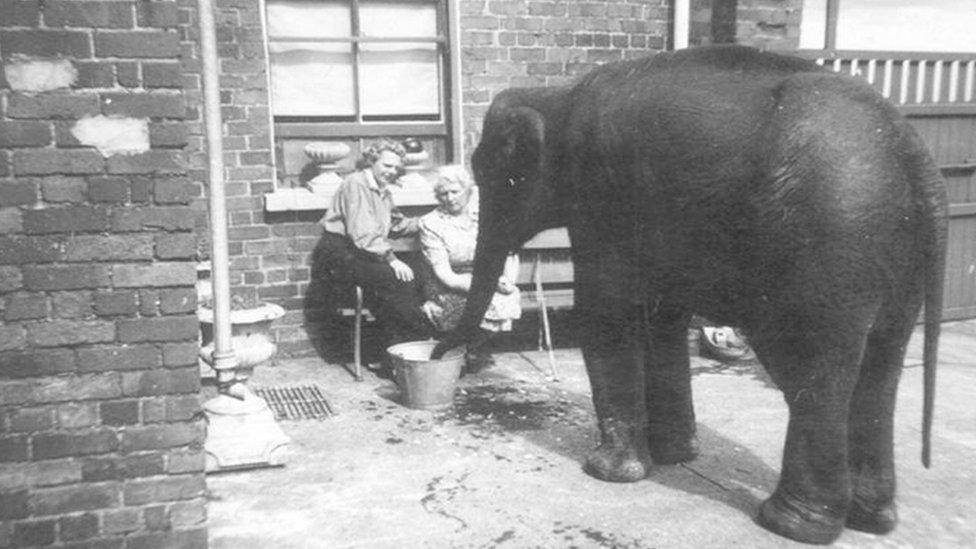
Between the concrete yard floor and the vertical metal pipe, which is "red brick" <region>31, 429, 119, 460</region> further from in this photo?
the vertical metal pipe

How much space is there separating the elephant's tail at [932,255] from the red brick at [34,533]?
316cm

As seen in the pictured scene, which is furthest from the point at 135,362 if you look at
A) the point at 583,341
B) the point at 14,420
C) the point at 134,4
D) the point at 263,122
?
the point at 263,122

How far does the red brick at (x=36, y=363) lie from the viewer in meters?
2.96

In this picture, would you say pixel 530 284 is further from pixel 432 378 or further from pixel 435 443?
pixel 435 443

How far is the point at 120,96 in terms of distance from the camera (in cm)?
293

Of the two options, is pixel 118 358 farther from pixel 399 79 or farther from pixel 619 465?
pixel 399 79

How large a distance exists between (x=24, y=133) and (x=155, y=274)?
584mm

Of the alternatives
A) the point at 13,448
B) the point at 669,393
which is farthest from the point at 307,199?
the point at 13,448

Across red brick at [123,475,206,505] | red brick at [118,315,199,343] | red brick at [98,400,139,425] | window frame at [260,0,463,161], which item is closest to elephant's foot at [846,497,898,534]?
red brick at [123,475,206,505]

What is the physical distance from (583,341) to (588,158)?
871 mm

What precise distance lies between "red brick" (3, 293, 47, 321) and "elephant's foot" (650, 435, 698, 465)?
2.85 m

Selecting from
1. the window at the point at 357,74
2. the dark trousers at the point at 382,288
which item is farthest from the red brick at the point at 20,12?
the window at the point at 357,74

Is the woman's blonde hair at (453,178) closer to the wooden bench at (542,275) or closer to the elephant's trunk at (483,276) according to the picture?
the wooden bench at (542,275)

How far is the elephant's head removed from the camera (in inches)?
172
